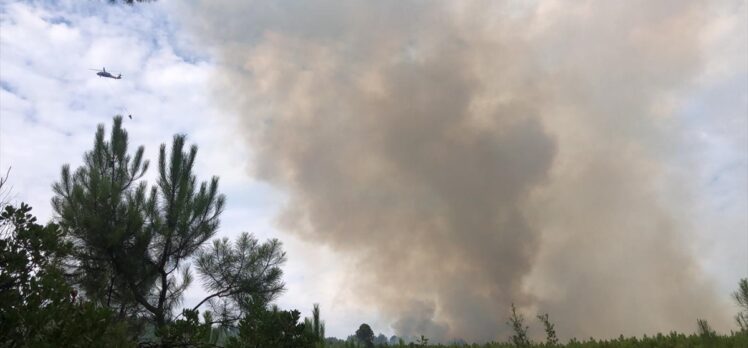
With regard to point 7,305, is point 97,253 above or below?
above

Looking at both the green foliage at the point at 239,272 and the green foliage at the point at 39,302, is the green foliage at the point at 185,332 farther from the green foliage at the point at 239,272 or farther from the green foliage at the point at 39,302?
the green foliage at the point at 239,272

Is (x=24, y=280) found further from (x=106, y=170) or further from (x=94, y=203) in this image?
(x=106, y=170)

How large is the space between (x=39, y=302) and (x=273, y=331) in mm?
2303

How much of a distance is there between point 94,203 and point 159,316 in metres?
3.95

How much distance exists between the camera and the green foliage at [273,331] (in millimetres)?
4969

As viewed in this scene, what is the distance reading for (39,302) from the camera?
3.24 meters

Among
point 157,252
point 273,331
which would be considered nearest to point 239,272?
point 157,252

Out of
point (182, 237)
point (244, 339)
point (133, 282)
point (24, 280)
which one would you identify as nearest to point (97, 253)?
point (133, 282)

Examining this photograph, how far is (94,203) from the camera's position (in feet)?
46.3

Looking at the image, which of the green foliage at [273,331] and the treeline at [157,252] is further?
the treeline at [157,252]

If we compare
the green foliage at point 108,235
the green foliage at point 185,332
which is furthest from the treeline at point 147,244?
the green foliage at point 185,332

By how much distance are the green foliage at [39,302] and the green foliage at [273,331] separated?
1.47m

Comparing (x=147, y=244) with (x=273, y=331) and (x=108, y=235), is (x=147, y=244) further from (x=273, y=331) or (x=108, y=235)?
(x=273, y=331)

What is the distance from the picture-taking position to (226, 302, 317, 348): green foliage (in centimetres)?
497
